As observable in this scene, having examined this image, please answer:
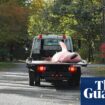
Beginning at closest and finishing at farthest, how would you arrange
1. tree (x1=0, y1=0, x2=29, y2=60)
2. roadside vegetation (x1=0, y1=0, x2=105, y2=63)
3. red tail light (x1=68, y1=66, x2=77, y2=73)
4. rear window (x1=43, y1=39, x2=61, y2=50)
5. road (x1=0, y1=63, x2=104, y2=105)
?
1. road (x1=0, y1=63, x2=104, y2=105)
2. red tail light (x1=68, y1=66, x2=77, y2=73)
3. rear window (x1=43, y1=39, x2=61, y2=50)
4. tree (x1=0, y1=0, x2=29, y2=60)
5. roadside vegetation (x1=0, y1=0, x2=105, y2=63)

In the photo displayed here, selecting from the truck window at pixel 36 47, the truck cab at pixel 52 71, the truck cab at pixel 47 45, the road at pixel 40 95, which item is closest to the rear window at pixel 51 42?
the truck cab at pixel 47 45

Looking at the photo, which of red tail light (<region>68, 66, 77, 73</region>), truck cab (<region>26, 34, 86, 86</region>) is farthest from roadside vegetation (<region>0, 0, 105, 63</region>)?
red tail light (<region>68, 66, 77, 73</region>)

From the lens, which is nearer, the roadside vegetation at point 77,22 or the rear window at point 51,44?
the rear window at point 51,44

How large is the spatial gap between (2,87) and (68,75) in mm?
2807

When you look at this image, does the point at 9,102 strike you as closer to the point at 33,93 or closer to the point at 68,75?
the point at 33,93

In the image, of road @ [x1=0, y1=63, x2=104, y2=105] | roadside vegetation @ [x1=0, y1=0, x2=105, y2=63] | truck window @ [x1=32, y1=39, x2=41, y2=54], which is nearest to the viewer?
road @ [x1=0, y1=63, x2=104, y2=105]

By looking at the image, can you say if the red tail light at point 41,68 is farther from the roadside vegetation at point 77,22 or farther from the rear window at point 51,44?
the roadside vegetation at point 77,22

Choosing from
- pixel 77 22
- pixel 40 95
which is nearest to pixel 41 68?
pixel 40 95

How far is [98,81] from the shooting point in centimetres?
770

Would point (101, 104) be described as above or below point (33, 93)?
above

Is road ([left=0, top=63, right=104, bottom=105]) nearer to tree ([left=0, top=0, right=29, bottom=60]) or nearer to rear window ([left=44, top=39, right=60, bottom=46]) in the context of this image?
rear window ([left=44, top=39, right=60, bottom=46])

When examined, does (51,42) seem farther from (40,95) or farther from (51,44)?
(40,95)

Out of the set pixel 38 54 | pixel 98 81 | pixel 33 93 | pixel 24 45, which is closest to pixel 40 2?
pixel 24 45

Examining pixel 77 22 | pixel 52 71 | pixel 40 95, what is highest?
pixel 52 71
